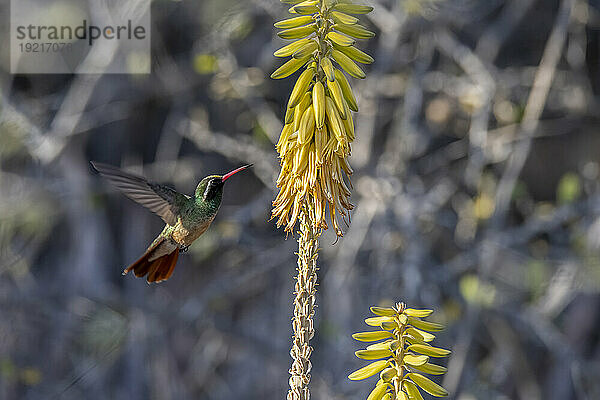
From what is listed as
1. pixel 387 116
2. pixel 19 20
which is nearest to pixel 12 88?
pixel 19 20

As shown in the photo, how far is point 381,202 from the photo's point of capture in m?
2.46

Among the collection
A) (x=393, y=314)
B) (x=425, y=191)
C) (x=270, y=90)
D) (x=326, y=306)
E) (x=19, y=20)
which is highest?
(x=19, y=20)

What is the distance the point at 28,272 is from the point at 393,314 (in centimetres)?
238

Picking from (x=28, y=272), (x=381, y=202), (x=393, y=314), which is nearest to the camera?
(x=393, y=314)

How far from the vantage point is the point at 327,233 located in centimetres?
254

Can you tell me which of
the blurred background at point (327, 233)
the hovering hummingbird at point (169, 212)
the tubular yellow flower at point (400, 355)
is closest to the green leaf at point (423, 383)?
the tubular yellow flower at point (400, 355)

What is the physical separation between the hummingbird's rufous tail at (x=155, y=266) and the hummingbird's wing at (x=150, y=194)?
91 mm

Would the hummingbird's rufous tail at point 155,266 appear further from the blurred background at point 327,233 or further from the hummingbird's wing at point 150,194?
the blurred background at point 327,233

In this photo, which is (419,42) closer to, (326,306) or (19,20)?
(326,306)

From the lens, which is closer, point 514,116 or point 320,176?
point 320,176

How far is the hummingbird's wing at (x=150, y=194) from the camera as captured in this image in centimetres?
97

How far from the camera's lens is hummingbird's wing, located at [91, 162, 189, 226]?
969mm

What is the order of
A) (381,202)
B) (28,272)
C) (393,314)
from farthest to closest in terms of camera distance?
(28,272), (381,202), (393,314)

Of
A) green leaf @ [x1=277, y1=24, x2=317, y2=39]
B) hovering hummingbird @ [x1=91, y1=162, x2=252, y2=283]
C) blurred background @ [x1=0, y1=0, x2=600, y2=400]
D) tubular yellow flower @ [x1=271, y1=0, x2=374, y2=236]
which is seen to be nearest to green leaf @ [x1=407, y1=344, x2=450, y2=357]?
tubular yellow flower @ [x1=271, y1=0, x2=374, y2=236]
